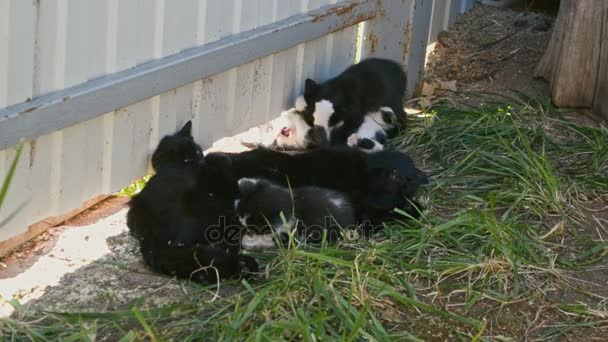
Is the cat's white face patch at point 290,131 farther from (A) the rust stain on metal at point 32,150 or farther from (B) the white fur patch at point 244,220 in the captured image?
(A) the rust stain on metal at point 32,150

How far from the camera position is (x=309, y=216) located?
4.54 metres

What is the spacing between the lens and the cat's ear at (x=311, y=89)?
602cm

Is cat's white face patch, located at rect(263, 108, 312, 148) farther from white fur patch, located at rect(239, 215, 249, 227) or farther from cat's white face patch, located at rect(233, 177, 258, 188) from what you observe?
white fur patch, located at rect(239, 215, 249, 227)

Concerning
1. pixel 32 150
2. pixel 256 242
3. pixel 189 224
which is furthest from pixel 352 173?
pixel 32 150

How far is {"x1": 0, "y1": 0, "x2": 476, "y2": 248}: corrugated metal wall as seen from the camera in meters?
4.21

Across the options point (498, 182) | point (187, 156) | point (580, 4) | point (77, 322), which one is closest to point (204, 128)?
point (187, 156)

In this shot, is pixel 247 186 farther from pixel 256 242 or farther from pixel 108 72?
pixel 108 72

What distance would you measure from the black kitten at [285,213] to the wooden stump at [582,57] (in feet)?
8.25

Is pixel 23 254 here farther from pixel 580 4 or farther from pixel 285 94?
pixel 580 4

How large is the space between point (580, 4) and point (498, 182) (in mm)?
1602

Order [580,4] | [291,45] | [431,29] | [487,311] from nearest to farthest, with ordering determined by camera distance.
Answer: [487,311]
[291,45]
[580,4]
[431,29]

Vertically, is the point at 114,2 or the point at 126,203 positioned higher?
the point at 114,2

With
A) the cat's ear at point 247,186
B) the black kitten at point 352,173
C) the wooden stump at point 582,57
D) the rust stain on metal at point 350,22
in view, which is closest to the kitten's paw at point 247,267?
the cat's ear at point 247,186

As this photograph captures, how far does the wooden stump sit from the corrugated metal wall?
1677mm
